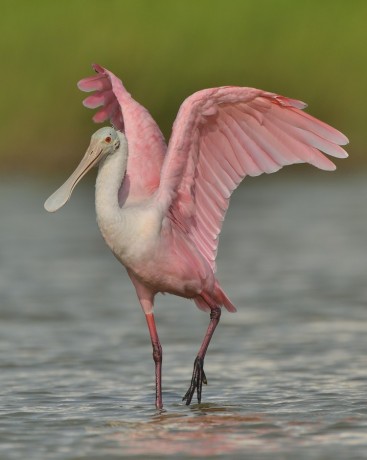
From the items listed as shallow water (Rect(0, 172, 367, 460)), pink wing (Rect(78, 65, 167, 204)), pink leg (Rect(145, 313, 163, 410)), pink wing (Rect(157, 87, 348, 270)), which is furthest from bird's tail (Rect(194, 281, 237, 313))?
pink wing (Rect(78, 65, 167, 204))

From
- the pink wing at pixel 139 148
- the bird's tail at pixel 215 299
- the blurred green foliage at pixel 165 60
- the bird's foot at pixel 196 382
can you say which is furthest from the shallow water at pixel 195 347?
the blurred green foliage at pixel 165 60

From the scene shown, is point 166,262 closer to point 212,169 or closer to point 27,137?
point 212,169

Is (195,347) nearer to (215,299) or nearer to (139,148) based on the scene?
(215,299)

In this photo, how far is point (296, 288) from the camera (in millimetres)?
12805

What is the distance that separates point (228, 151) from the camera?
28.6 ft

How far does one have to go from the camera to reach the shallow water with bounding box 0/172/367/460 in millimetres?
7637

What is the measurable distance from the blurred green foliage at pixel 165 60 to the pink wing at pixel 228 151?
33.8ft

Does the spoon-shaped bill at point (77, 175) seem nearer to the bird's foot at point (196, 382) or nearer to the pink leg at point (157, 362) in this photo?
the pink leg at point (157, 362)

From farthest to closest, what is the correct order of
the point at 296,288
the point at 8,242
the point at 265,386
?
the point at 8,242
the point at 296,288
the point at 265,386

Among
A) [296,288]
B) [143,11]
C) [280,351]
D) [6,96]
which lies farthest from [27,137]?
[280,351]

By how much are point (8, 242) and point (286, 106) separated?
739cm

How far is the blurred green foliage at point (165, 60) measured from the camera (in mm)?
19562

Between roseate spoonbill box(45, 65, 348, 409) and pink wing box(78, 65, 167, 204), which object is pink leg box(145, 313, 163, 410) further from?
pink wing box(78, 65, 167, 204)

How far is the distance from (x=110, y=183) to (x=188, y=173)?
0.44m
